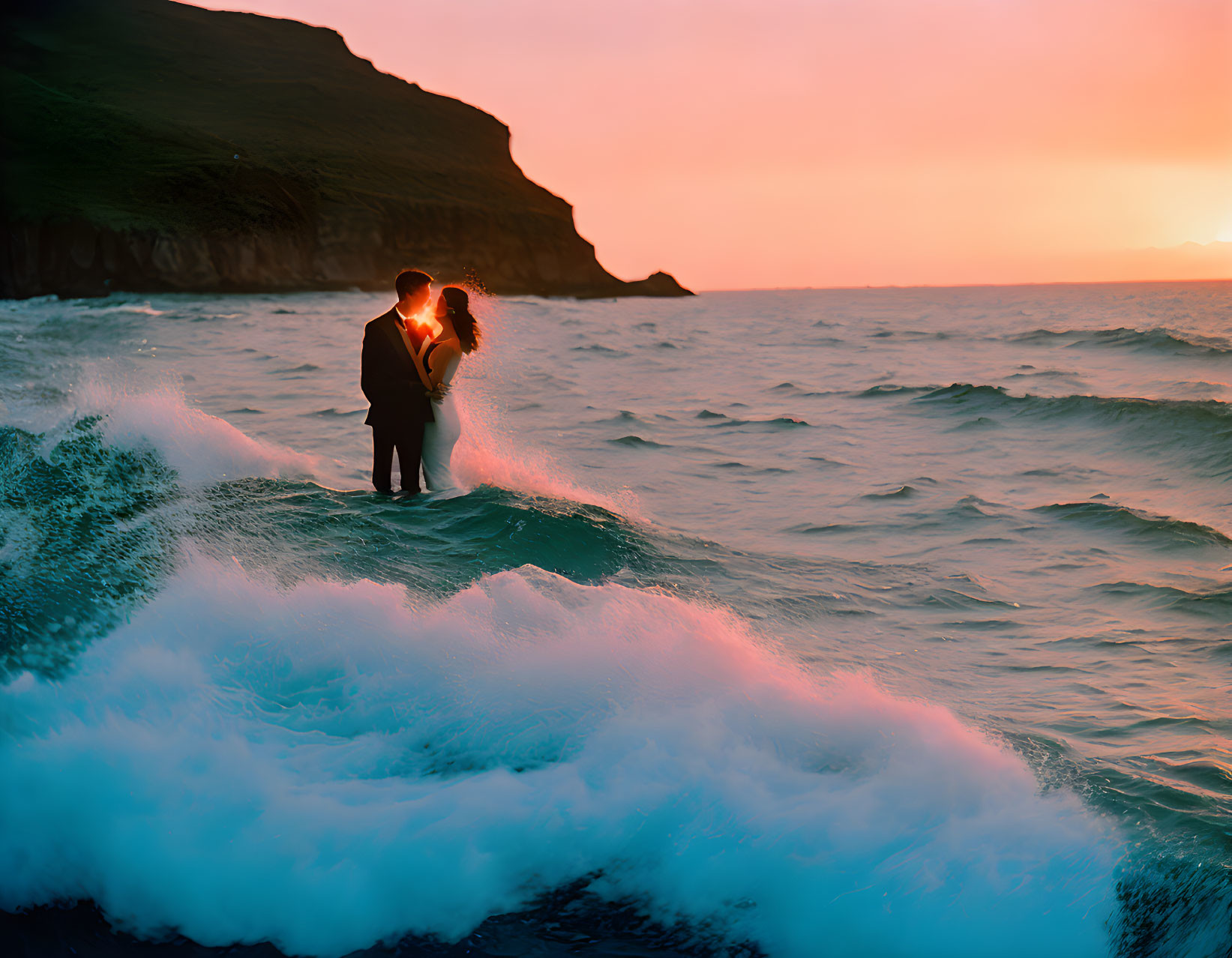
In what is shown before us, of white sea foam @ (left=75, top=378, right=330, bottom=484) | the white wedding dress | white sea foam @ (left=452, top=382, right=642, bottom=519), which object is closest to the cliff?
white sea foam @ (left=75, top=378, right=330, bottom=484)

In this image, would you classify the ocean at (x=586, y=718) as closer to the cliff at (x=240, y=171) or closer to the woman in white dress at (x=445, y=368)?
the woman in white dress at (x=445, y=368)

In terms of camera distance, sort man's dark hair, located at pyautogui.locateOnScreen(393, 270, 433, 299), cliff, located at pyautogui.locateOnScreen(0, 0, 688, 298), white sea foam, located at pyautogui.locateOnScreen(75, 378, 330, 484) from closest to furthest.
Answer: man's dark hair, located at pyautogui.locateOnScreen(393, 270, 433, 299) < white sea foam, located at pyautogui.locateOnScreen(75, 378, 330, 484) < cliff, located at pyautogui.locateOnScreen(0, 0, 688, 298)

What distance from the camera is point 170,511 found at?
5.59m

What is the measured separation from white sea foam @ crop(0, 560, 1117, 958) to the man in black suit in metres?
3.22

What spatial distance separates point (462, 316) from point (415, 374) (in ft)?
2.03

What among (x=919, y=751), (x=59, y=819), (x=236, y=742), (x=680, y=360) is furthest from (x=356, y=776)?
(x=680, y=360)

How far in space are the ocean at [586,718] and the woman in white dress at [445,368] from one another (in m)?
0.45

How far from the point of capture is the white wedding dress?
6984 millimetres

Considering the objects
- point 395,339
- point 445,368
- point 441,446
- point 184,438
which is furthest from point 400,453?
point 184,438

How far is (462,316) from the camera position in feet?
22.3

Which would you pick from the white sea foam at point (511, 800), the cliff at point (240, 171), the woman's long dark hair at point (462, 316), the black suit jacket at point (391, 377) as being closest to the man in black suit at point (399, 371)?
the black suit jacket at point (391, 377)

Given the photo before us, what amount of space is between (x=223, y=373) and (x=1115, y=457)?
1499cm

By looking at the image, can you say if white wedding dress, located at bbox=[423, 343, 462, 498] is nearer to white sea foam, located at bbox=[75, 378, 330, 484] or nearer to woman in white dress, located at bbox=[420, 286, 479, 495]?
woman in white dress, located at bbox=[420, 286, 479, 495]

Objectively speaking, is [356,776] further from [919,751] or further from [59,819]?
[919,751]
